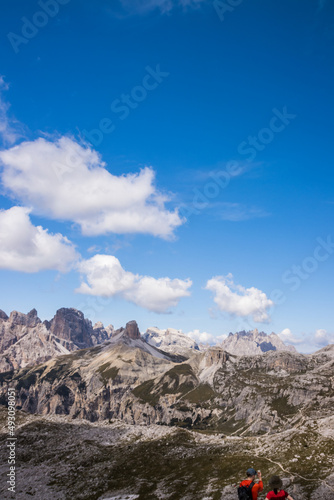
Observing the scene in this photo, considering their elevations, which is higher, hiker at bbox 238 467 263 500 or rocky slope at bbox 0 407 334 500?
hiker at bbox 238 467 263 500

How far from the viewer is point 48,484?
313 feet

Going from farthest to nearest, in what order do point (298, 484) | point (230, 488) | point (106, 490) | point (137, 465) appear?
point (137, 465), point (106, 490), point (230, 488), point (298, 484)

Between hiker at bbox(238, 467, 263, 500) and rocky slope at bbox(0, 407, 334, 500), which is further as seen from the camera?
rocky slope at bbox(0, 407, 334, 500)

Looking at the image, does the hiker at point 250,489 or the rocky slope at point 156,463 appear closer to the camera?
the hiker at point 250,489

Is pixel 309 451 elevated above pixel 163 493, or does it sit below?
above

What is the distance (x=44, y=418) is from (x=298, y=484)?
407ft

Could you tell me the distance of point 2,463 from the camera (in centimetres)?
10806

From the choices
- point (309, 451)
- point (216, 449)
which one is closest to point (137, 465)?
point (216, 449)

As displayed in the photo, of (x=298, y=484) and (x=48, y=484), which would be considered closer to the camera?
(x=298, y=484)

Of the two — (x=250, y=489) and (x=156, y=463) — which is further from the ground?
(x=250, y=489)

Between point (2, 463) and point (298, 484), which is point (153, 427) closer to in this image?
point (2, 463)

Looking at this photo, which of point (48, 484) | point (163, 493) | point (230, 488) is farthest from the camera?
point (48, 484)

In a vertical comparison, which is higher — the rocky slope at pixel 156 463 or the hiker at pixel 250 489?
the hiker at pixel 250 489

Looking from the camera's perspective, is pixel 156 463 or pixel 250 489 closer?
pixel 250 489
